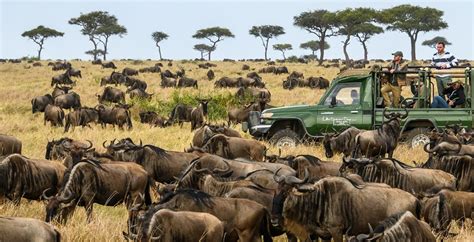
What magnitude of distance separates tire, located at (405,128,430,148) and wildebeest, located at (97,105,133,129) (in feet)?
30.1

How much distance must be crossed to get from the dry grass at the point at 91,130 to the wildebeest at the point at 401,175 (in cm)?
91

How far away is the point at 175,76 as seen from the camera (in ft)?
127

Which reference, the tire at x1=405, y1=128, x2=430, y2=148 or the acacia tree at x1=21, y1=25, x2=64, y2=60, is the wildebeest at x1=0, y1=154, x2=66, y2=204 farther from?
the acacia tree at x1=21, y1=25, x2=64, y2=60

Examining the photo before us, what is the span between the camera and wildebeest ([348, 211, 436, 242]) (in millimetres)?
5957

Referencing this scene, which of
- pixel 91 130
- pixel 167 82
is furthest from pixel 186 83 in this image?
pixel 91 130

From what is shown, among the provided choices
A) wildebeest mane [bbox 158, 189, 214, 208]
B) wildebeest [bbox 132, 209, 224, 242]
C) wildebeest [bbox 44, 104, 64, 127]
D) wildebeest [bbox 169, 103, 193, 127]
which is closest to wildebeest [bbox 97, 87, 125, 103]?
wildebeest [bbox 44, 104, 64, 127]

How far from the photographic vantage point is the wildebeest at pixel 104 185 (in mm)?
8578

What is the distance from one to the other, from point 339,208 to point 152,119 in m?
15.1

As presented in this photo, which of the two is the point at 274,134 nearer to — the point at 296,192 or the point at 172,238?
the point at 296,192

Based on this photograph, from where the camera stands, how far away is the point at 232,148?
477 inches

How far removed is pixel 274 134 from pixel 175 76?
939 inches

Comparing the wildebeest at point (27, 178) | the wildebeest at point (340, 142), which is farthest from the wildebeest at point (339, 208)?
the wildebeest at point (340, 142)

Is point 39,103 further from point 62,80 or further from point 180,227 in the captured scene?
point 180,227

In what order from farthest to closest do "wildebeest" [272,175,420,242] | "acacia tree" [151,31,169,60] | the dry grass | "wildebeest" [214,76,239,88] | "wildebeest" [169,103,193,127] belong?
"acacia tree" [151,31,169,60] < "wildebeest" [214,76,239,88] < "wildebeest" [169,103,193,127] < the dry grass < "wildebeest" [272,175,420,242]
